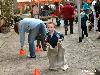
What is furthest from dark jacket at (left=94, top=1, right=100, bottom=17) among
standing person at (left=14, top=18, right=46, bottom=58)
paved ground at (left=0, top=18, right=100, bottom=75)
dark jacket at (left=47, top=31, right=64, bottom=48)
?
dark jacket at (left=47, top=31, right=64, bottom=48)

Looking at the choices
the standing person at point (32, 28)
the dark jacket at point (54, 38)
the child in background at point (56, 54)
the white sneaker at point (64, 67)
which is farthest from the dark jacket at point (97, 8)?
the white sneaker at point (64, 67)

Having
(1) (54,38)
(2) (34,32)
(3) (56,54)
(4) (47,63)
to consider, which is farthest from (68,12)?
(3) (56,54)

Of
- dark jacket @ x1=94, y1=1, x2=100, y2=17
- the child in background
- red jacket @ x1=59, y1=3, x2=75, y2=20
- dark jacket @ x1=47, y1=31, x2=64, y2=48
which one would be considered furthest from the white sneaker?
red jacket @ x1=59, y1=3, x2=75, y2=20

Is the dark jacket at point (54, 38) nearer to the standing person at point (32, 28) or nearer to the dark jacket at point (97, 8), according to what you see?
the standing person at point (32, 28)

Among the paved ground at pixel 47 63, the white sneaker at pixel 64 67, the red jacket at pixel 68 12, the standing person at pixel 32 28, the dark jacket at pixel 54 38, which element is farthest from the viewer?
the red jacket at pixel 68 12

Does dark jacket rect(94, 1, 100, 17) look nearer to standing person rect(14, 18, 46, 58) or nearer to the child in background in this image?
standing person rect(14, 18, 46, 58)

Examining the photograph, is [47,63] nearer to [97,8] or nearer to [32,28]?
[32,28]

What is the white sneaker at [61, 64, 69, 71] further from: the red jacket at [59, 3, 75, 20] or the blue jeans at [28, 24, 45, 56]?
the red jacket at [59, 3, 75, 20]

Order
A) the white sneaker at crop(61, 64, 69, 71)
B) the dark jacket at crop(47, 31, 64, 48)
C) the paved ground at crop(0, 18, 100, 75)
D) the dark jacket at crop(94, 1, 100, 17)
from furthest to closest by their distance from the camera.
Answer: the dark jacket at crop(94, 1, 100, 17) < the dark jacket at crop(47, 31, 64, 48) < the white sneaker at crop(61, 64, 69, 71) < the paved ground at crop(0, 18, 100, 75)

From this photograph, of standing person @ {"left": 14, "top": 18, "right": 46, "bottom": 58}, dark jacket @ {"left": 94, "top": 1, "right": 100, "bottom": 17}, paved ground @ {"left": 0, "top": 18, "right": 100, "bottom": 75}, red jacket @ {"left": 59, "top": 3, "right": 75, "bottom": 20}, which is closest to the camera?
paved ground @ {"left": 0, "top": 18, "right": 100, "bottom": 75}

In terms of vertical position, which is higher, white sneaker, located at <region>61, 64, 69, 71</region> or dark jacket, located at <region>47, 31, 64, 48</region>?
dark jacket, located at <region>47, 31, 64, 48</region>

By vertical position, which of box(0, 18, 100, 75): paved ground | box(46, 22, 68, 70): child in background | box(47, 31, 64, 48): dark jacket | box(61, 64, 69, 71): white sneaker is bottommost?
box(0, 18, 100, 75): paved ground

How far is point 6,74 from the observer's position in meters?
10.9

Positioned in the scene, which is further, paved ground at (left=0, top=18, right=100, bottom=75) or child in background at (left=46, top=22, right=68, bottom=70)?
child in background at (left=46, top=22, right=68, bottom=70)
